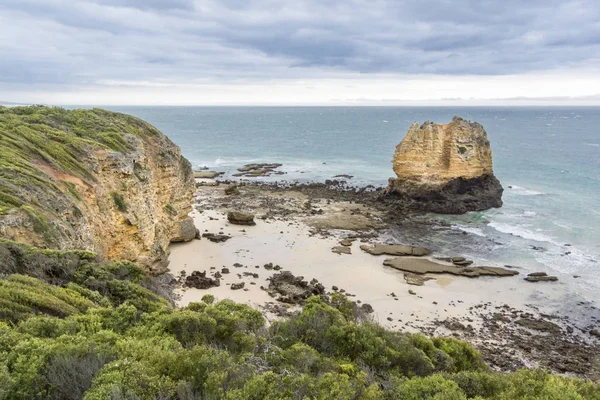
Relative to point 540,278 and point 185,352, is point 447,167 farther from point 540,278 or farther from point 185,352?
point 185,352

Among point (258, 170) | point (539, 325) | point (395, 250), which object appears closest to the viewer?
point (539, 325)

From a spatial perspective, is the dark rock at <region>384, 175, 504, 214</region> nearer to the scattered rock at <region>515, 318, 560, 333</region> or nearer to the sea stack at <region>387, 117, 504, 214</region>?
the sea stack at <region>387, 117, 504, 214</region>

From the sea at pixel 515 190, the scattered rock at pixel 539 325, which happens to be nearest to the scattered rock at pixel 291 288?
the scattered rock at pixel 539 325

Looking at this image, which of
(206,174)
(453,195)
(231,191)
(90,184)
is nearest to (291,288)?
(90,184)

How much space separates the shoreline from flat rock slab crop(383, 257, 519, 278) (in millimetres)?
523

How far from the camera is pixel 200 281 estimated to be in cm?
2538

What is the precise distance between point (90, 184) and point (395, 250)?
73.5 ft

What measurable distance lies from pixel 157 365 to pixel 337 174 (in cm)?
5842

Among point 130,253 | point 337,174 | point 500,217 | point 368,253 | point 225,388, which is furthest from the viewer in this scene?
point 337,174

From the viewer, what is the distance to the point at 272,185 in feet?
186

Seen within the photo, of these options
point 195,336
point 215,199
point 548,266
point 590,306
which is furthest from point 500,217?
point 195,336

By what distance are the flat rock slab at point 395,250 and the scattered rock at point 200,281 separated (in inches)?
504

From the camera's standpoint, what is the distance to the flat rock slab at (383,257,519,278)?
28.9 meters

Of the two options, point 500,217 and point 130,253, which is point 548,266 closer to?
point 500,217
